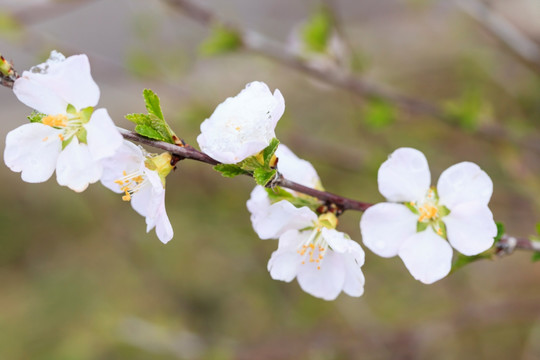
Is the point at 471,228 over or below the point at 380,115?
over

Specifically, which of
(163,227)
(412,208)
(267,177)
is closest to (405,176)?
(412,208)

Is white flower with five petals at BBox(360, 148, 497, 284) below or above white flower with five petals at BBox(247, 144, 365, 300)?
above

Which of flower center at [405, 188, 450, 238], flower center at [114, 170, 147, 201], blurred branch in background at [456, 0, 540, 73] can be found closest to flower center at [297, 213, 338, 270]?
flower center at [405, 188, 450, 238]

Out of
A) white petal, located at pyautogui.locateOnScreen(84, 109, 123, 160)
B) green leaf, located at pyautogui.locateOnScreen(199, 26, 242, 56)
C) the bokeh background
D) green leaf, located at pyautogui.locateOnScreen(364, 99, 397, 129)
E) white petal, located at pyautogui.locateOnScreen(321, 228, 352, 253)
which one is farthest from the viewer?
the bokeh background

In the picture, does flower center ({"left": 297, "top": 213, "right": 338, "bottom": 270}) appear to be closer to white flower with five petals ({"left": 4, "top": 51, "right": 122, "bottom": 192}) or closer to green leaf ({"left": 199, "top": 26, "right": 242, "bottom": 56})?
white flower with five petals ({"left": 4, "top": 51, "right": 122, "bottom": 192})

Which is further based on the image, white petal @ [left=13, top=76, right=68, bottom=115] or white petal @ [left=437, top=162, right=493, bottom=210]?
white petal @ [left=437, top=162, right=493, bottom=210]

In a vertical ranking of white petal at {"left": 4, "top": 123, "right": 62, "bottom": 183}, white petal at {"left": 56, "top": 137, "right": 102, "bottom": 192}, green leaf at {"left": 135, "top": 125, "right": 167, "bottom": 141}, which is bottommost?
white petal at {"left": 4, "top": 123, "right": 62, "bottom": 183}

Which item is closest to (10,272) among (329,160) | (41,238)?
(41,238)

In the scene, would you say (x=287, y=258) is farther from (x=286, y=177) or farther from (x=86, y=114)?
(x=86, y=114)
